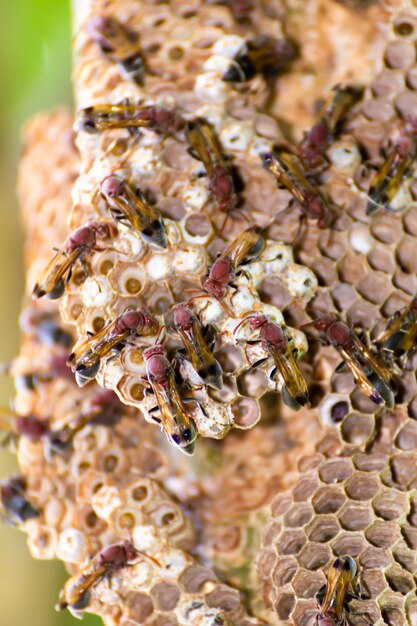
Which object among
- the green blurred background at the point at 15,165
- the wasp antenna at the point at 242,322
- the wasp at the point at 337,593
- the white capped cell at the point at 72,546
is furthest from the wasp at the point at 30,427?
the wasp at the point at 337,593

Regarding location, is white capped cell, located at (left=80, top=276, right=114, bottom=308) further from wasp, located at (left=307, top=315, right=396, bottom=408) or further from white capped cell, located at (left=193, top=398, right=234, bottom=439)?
wasp, located at (left=307, top=315, right=396, bottom=408)

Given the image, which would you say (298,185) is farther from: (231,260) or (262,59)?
(262,59)

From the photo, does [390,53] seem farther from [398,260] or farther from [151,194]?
[151,194]

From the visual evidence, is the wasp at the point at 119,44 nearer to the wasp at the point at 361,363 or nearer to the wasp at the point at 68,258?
the wasp at the point at 68,258

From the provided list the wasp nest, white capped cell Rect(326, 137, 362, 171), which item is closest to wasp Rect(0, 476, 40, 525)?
the wasp nest

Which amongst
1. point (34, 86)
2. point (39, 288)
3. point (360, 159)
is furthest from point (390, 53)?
point (34, 86)

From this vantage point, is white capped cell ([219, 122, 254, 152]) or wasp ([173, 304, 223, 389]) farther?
white capped cell ([219, 122, 254, 152])
